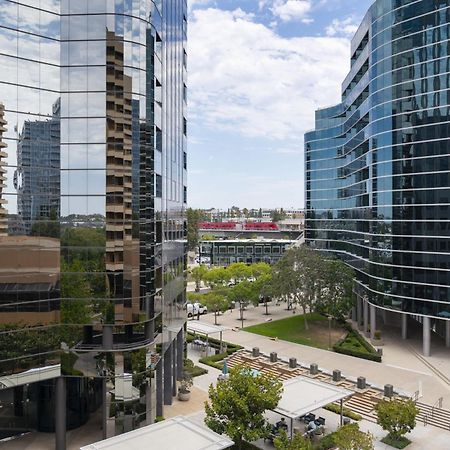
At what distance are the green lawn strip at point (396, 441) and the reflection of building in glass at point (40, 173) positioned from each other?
858 inches

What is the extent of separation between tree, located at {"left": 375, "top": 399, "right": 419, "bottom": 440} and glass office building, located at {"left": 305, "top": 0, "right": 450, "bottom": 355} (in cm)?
1735

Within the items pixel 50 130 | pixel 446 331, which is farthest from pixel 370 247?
pixel 50 130

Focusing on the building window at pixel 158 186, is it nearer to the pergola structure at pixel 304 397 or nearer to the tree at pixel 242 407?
the tree at pixel 242 407

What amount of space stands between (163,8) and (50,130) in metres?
9.60

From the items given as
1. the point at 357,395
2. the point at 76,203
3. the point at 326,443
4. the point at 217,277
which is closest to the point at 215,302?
the point at 217,277

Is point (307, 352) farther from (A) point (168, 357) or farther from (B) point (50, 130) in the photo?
(B) point (50, 130)

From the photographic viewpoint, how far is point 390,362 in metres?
41.8

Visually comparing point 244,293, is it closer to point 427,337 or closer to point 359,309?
point 359,309

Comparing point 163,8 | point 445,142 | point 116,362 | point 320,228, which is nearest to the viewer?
point 116,362

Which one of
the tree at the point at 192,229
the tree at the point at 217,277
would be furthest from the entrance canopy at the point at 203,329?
the tree at the point at 192,229

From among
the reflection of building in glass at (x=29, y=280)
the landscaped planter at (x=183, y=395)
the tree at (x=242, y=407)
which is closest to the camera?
the reflection of building in glass at (x=29, y=280)

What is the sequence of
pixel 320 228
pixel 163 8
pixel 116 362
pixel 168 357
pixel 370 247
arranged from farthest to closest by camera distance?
1. pixel 320 228
2. pixel 370 247
3. pixel 168 357
4. pixel 163 8
5. pixel 116 362

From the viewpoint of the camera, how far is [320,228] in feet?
→ 230

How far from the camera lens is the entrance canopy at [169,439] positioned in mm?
20453
